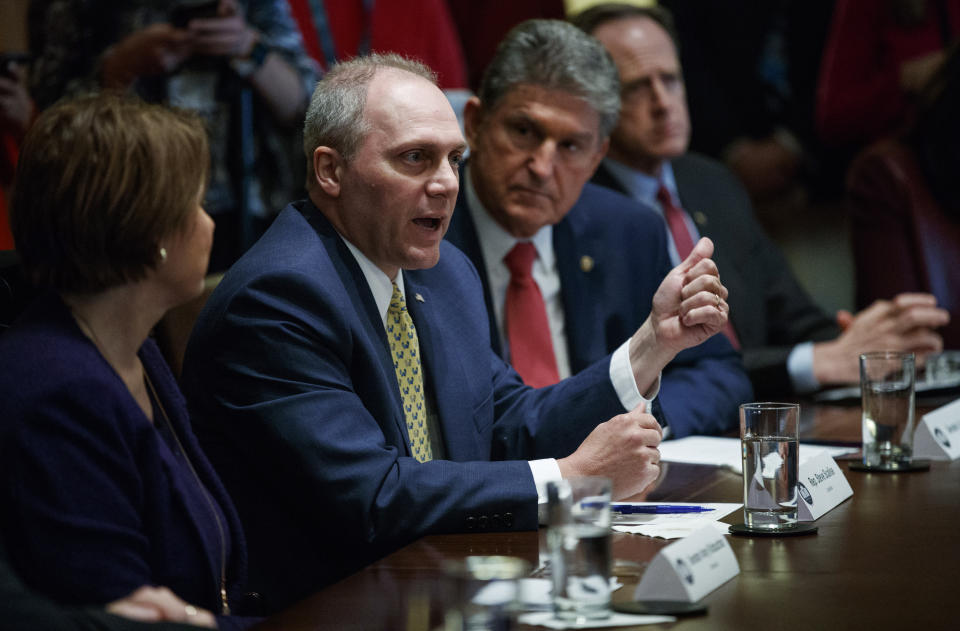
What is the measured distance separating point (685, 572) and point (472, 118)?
1.75 meters

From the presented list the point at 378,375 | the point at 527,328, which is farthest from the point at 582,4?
the point at 378,375

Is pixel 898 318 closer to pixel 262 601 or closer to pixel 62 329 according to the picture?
pixel 262 601

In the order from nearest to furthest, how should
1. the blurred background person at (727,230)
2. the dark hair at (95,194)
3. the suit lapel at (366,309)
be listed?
the dark hair at (95,194) < the suit lapel at (366,309) < the blurred background person at (727,230)

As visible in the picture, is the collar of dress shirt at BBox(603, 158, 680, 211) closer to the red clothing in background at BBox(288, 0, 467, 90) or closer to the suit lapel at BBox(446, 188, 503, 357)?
the red clothing in background at BBox(288, 0, 467, 90)

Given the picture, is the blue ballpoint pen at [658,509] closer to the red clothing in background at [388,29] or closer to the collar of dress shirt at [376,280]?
the collar of dress shirt at [376,280]

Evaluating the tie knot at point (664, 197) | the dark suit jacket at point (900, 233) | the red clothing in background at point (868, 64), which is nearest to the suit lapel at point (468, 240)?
the tie knot at point (664, 197)

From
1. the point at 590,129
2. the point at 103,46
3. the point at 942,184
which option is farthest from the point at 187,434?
the point at 942,184

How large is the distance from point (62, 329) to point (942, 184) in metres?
3.12

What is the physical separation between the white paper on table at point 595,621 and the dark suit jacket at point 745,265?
7.38 ft

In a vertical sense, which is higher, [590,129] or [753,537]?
[590,129]

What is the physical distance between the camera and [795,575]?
1.55 m

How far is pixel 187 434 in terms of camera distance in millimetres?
1785

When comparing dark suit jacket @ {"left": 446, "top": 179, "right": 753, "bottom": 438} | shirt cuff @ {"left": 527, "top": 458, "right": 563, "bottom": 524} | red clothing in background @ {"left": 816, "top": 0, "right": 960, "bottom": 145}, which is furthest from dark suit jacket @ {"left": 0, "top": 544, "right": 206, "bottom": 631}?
red clothing in background @ {"left": 816, "top": 0, "right": 960, "bottom": 145}

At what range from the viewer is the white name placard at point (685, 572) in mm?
1423
